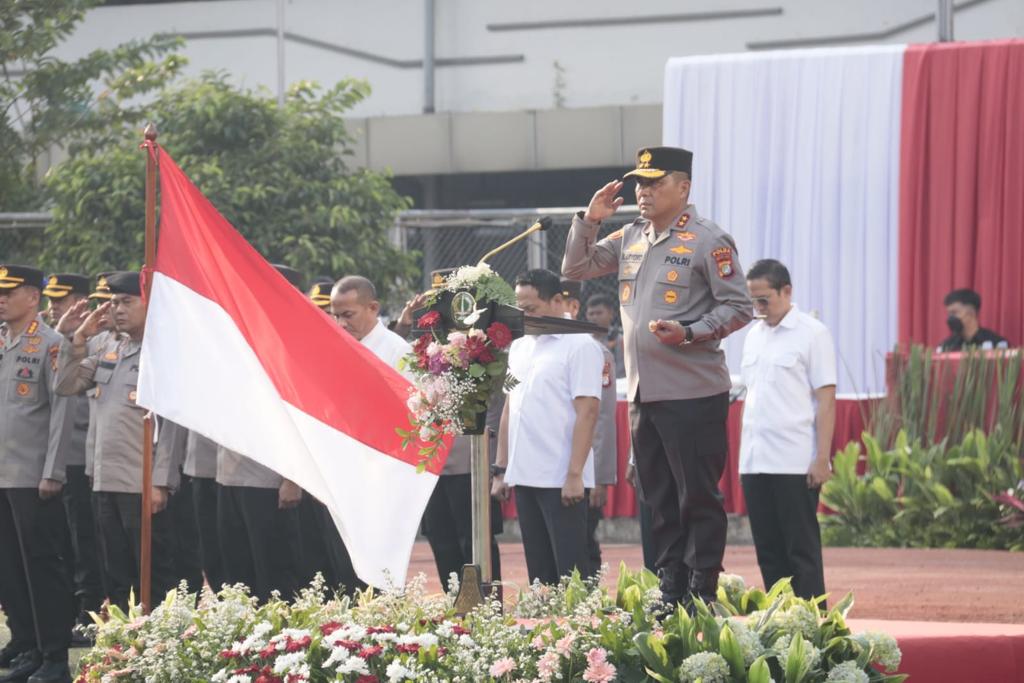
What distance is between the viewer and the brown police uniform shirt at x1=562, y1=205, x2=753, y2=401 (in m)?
6.26

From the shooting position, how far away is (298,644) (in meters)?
5.90

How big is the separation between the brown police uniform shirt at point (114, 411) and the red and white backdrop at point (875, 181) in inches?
238

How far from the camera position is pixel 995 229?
14.3 meters

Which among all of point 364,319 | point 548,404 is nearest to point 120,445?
point 364,319

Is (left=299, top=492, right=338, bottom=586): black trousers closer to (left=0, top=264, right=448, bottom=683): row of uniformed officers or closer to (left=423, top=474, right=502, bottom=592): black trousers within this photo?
(left=0, top=264, right=448, bottom=683): row of uniformed officers

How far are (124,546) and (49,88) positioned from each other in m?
7.49

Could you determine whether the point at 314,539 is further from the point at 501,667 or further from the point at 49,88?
the point at 49,88

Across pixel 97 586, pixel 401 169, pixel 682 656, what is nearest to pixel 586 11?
pixel 401 169

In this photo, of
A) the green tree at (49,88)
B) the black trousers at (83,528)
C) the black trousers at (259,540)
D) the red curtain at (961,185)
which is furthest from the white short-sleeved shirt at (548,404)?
the red curtain at (961,185)

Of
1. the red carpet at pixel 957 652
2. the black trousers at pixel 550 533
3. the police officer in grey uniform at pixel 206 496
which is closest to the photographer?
the red carpet at pixel 957 652

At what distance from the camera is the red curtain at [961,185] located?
46.8ft

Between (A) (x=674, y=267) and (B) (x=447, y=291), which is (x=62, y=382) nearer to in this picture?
(B) (x=447, y=291)

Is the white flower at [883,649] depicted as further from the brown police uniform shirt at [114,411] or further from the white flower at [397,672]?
the brown police uniform shirt at [114,411]

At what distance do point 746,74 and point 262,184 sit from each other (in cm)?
428
